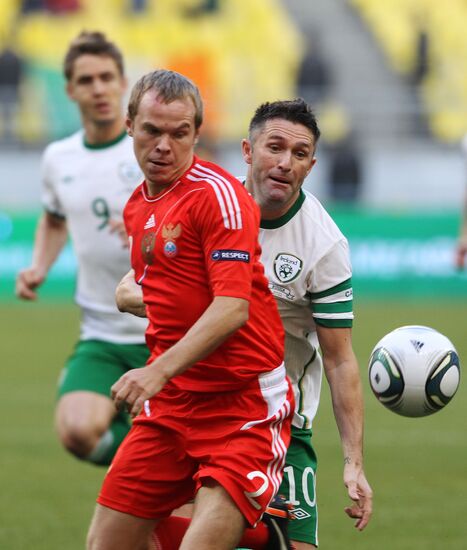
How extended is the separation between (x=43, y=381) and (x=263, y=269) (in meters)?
8.70

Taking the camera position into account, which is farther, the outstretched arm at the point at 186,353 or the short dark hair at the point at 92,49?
the short dark hair at the point at 92,49

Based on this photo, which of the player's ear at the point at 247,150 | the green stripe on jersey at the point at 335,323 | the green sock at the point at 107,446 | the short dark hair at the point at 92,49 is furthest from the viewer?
the short dark hair at the point at 92,49

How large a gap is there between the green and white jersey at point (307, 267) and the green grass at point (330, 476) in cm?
211

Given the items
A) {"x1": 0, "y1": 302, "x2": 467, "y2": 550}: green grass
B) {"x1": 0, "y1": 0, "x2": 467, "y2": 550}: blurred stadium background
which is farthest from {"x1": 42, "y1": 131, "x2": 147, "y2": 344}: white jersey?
{"x1": 0, "y1": 0, "x2": 467, "y2": 550}: blurred stadium background

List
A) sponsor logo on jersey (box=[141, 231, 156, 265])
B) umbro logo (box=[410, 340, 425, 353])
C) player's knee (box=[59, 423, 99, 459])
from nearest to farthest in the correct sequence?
sponsor logo on jersey (box=[141, 231, 156, 265])
umbro logo (box=[410, 340, 425, 353])
player's knee (box=[59, 423, 99, 459])

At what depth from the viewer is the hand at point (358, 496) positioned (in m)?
4.45

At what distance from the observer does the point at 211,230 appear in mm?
4133

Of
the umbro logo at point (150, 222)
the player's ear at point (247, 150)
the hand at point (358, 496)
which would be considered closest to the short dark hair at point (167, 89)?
the umbro logo at point (150, 222)

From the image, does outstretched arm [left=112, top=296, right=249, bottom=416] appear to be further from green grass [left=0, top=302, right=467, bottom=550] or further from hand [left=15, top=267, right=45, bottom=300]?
hand [left=15, top=267, right=45, bottom=300]

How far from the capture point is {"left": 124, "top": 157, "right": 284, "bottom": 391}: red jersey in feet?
13.5

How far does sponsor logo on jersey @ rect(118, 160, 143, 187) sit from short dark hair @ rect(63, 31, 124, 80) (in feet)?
2.09

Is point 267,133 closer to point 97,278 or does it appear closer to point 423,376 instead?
point 423,376

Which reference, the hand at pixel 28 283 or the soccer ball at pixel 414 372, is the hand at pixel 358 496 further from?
the hand at pixel 28 283

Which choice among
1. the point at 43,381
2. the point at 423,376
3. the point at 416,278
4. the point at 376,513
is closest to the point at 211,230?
the point at 423,376
